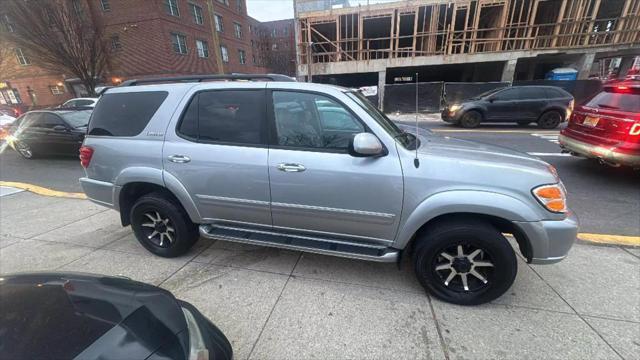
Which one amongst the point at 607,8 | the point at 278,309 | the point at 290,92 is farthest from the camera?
the point at 607,8

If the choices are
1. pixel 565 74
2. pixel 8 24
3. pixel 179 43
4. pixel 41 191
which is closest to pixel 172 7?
pixel 179 43

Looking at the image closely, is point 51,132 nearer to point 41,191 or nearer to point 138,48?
point 41,191

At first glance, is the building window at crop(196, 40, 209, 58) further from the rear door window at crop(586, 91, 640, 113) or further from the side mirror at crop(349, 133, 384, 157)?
the side mirror at crop(349, 133, 384, 157)

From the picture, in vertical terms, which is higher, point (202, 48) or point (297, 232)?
point (202, 48)

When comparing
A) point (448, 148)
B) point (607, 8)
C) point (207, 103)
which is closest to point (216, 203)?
point (207, 103)

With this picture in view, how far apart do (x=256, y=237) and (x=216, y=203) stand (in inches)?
20.3

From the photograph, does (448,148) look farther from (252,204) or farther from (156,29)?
(156,29)

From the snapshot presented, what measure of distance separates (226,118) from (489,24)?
80.1ft

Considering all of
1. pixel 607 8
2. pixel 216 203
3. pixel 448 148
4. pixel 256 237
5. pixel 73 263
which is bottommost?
pixel 73 263

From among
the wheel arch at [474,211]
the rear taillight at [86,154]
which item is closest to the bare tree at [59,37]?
the rear taillight at [86,154]

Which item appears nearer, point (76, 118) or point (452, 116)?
point (76, 118)

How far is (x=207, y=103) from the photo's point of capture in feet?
8.69

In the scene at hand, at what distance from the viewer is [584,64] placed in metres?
16.8

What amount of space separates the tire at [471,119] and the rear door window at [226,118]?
1000cm
